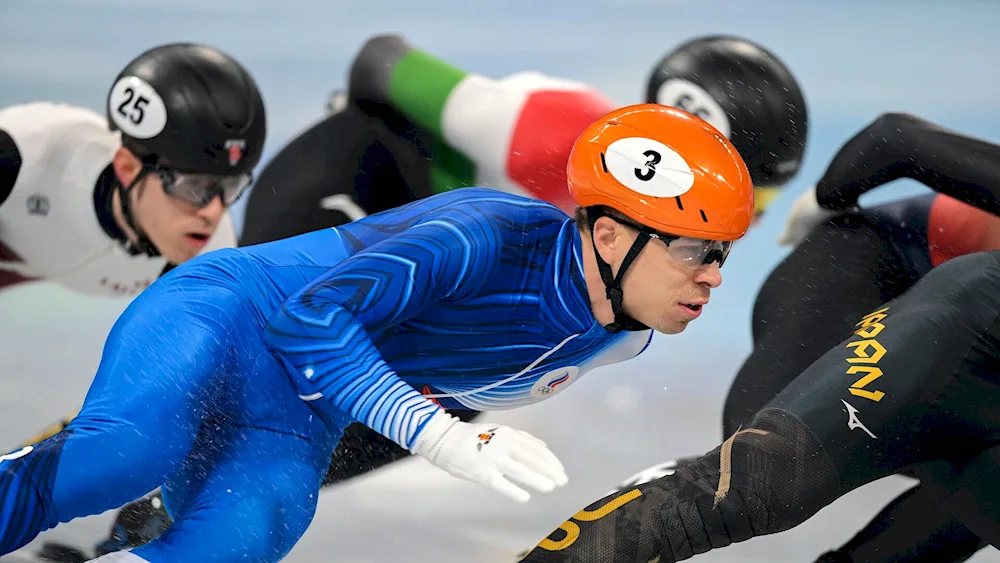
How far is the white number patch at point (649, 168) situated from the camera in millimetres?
2057

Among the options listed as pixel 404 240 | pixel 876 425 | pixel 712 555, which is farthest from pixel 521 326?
pixel 712 555

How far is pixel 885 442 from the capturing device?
80.5 inches

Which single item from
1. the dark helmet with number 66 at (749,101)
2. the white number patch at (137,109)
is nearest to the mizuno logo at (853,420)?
the dark helmet with number 66 at (749,101)

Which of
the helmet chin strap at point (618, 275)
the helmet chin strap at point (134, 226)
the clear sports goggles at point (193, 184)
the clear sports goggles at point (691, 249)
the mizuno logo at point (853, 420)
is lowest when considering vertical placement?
the helmet chin strap at point (134, 226)

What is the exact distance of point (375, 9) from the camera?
629 cm

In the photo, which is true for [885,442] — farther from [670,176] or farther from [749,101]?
[749,101]

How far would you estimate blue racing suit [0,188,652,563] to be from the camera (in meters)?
1.93

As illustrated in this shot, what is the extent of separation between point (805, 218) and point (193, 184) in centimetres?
163

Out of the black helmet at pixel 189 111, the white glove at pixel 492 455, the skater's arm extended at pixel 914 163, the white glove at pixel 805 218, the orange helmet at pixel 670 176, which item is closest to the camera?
the white glove at pixel 492 455

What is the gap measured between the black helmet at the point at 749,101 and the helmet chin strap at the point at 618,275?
1.10 m

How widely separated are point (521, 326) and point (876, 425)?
63cm

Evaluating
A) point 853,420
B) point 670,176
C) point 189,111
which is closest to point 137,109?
point 189,111

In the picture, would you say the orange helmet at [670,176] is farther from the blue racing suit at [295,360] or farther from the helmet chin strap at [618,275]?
the blue racing suit at [295,360]

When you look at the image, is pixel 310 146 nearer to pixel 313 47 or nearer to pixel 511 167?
pixel 511 167
